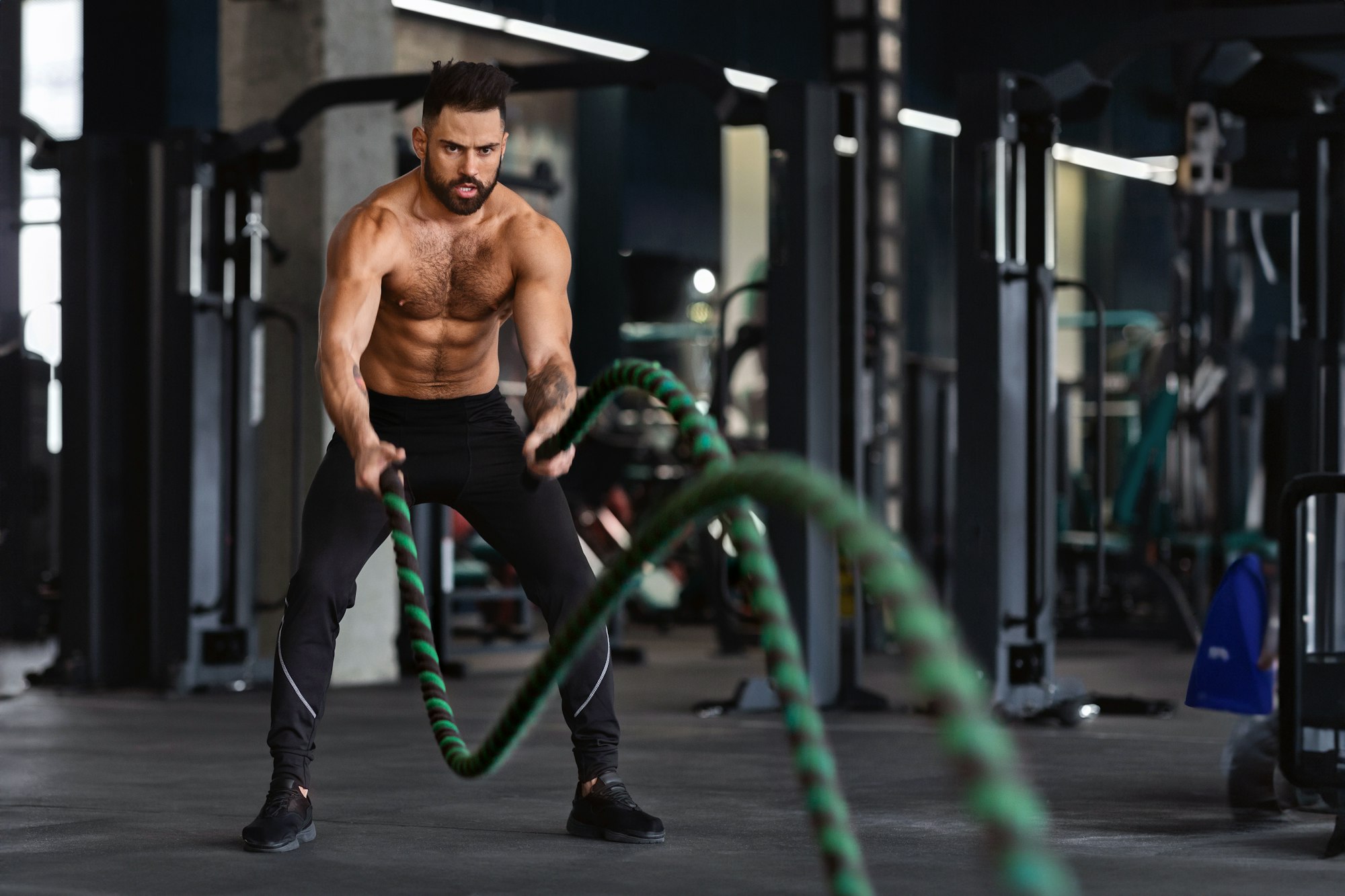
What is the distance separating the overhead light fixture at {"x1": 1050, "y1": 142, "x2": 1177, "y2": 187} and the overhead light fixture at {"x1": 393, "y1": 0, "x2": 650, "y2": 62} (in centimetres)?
543

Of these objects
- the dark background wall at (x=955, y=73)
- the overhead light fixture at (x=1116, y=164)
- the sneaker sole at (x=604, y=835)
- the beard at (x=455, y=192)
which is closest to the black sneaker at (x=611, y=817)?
the sneaker sole at (x=604, y=835)

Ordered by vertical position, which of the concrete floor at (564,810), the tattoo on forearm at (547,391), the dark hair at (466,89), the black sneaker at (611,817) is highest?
the dark hair at (466,89)

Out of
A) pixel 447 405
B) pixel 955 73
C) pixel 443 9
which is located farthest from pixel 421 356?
pixel 955 73

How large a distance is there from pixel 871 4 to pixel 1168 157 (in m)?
5.14

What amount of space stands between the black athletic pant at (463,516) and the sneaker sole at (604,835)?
0.10 metres

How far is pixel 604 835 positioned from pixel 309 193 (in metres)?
4.27

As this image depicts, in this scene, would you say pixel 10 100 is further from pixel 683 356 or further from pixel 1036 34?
pixel 1036 34

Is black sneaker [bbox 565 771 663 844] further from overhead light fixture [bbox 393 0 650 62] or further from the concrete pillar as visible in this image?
overhead light fixture [bbox 393 0 650 62]

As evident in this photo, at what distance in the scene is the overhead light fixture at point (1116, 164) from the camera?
16.2 metres

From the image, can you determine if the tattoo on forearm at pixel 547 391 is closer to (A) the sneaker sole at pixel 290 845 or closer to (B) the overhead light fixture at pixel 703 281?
(A) the sneaker sole at pixel 290 845

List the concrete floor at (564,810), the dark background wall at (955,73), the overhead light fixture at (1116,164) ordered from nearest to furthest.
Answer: the concrete floor at (564,810) < the dark background wall at (955,73) < the overhead light fixture at (1116,164)

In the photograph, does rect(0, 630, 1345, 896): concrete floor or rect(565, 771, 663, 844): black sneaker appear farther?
rect(565, 771, 663, 844): black sneaker

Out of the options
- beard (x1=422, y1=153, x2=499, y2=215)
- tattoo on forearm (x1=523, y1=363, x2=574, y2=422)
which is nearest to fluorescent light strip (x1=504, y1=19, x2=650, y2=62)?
beard (x1=422, y1=153, x2=499, y2=215)

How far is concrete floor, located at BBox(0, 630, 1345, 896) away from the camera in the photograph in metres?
3.07
